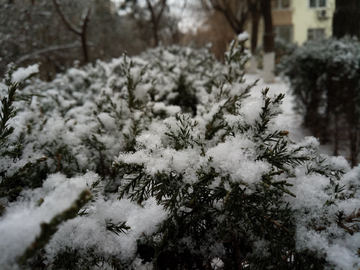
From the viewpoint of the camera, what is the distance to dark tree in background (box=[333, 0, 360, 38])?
178 inches

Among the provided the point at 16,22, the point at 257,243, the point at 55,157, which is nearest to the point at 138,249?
the point at 257,243

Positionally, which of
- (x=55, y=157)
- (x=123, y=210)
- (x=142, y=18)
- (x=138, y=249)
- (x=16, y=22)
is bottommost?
(x=138, y=249)

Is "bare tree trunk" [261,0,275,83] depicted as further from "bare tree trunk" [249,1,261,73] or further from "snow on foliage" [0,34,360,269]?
"snow on foliage" [0,34,360,269]

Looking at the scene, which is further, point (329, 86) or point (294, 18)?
point (294, 18)

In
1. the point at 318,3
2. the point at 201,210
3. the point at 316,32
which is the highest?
the point at 318,3

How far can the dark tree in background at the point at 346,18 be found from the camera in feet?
14.8

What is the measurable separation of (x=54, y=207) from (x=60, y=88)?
3931 mm

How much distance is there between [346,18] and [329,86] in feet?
5.00

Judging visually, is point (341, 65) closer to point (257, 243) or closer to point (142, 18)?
point (257, 243)

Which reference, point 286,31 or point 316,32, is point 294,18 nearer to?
point 286,31

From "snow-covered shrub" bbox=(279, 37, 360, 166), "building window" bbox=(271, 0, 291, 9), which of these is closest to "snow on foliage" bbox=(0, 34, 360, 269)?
"snow-covered shrub" bbox=(279, 37, 360, 166)

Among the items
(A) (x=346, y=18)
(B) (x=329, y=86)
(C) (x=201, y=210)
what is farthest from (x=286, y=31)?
(C) (x=201, y=210)

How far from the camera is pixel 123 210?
1174mm

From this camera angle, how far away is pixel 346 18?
486cm
